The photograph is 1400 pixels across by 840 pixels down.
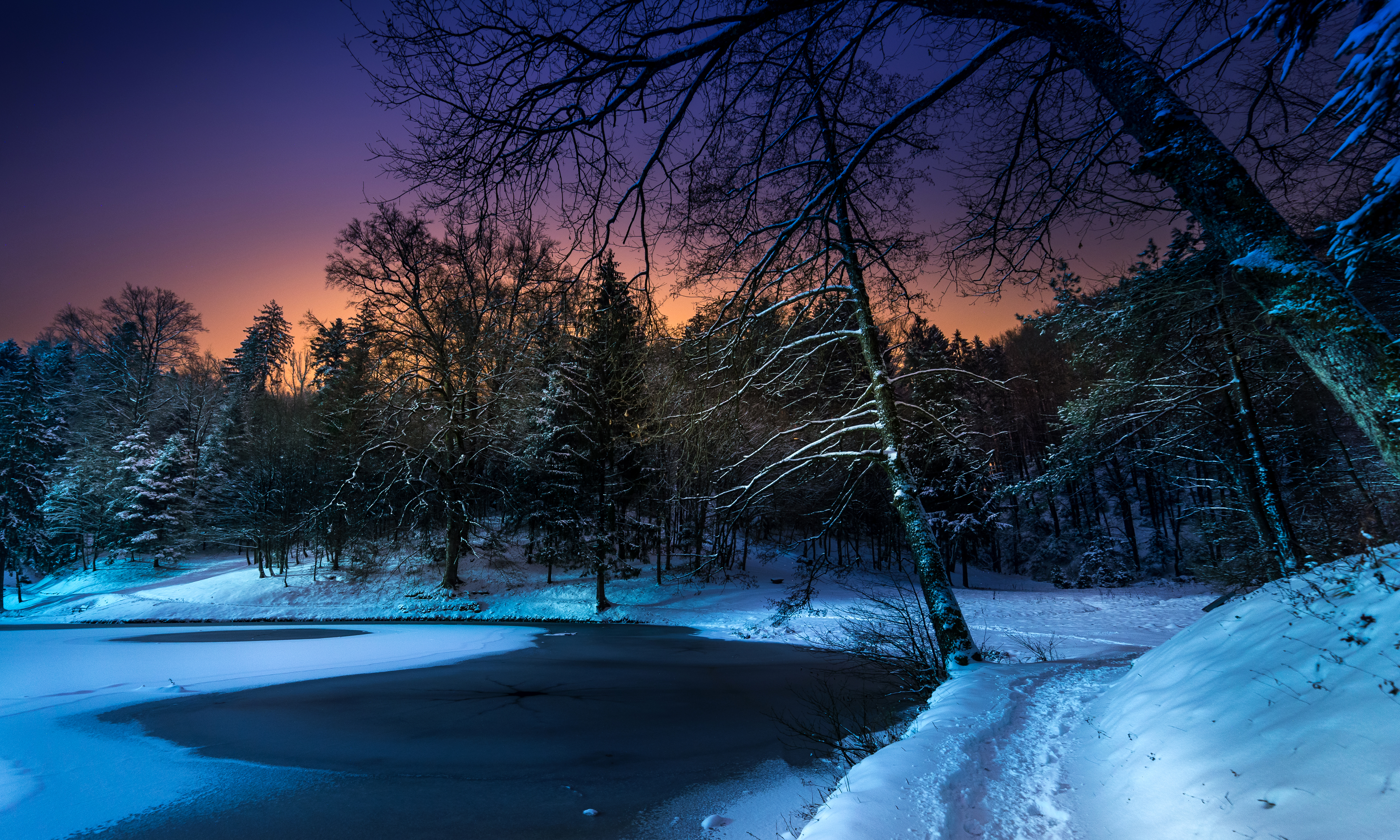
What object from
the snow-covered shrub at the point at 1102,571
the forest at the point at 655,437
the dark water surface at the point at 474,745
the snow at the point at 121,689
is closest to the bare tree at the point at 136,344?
the forest at the point at 655,437

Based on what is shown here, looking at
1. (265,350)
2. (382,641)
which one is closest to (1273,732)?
(382,641)

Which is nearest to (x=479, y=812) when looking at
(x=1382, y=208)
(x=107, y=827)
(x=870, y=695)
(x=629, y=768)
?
(x=629, y=768)

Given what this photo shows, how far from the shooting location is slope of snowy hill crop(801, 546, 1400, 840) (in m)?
1.82

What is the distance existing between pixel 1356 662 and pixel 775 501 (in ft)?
44.0

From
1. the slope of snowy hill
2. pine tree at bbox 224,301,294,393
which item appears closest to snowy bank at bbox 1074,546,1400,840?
the slope of snowy hill

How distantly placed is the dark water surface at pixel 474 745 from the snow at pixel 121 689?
39 cm

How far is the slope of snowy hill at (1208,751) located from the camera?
1.82 m

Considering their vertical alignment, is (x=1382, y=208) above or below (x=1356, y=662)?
above

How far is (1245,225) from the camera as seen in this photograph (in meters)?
2.68

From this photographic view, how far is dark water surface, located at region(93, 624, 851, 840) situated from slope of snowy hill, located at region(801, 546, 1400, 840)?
2.81 m

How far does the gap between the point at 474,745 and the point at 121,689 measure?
7331mm

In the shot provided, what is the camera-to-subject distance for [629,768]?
5.49 meters

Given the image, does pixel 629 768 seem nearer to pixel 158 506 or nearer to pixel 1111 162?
pixel 1111 162

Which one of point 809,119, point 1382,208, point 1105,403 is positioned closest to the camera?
point 1382,208
